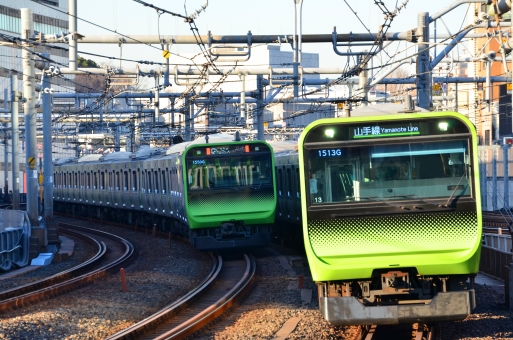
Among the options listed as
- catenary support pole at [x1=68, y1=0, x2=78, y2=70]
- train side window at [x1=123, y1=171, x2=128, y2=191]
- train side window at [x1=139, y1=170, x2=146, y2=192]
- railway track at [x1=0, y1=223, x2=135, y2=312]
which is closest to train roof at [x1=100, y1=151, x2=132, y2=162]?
train side window at [x1=123, y1=171, x2=128, y2=191]

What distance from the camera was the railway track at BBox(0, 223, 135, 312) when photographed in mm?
15098

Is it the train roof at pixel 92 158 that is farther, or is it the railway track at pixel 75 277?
the train roof at pixel 92 158

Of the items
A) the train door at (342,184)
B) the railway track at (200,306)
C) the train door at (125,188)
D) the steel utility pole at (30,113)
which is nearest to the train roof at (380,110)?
the train door at (342,184)

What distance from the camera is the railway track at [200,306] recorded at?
11.4 metres

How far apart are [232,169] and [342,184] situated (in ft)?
31.9

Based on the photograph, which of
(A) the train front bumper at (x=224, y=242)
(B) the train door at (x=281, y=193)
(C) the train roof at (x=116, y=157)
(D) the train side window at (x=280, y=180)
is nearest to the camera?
(A) the train front bumper at (x=224, y=242)

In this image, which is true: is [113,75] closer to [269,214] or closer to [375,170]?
[269,214]

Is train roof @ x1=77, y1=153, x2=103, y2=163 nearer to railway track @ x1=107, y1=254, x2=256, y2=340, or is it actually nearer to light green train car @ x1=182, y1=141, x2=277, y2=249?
light green train car @ x1=182, y1=141, x2=277, y2=249

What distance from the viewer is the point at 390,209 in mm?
9984

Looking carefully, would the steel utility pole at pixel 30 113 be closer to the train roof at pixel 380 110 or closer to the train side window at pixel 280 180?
the train side window at pixel 280 180

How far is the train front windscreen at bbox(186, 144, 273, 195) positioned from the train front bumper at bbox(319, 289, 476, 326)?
10.0 m

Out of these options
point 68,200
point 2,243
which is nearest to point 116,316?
point 2,243

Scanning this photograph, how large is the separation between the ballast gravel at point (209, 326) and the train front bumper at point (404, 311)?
2.79 feet

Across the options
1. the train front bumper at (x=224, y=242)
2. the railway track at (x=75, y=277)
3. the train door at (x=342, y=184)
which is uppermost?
the train door at (x=342, y=184)
